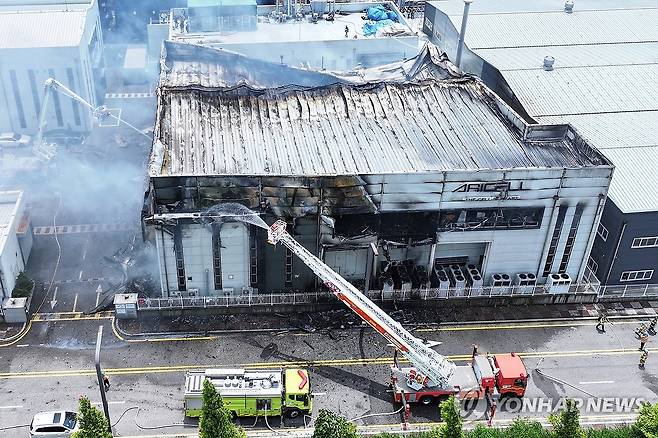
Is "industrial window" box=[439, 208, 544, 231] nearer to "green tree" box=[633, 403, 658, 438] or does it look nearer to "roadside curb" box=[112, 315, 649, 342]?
"roadside curb" box=[112, 315, 649, 342]

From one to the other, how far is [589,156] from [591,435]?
58.7 ft

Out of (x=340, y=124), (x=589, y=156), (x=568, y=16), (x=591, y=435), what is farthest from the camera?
(x=568, y=16)

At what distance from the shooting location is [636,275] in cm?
4509

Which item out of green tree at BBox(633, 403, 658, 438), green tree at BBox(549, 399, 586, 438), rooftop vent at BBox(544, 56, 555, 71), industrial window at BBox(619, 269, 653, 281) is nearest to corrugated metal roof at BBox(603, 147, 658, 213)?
industrial window at BBox(619, 269, 653, 281)

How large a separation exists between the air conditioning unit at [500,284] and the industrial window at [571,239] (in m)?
3.78

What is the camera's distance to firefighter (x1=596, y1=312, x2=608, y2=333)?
1678 inches

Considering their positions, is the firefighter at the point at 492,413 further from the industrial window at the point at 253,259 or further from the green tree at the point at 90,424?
the green tree at the point at 90,424

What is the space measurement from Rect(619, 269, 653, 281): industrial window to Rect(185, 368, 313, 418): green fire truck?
2295 cm

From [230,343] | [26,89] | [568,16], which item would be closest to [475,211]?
[230,343]

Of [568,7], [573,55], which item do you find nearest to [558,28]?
[568,7]

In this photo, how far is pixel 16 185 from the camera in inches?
2140

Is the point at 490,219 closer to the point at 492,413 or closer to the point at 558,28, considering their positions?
the point at 492,413

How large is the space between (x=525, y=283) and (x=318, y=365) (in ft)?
48.4

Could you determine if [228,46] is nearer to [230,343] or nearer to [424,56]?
[424,56]
